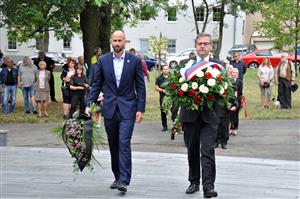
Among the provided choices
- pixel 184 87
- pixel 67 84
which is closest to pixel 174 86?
pixel 184 87

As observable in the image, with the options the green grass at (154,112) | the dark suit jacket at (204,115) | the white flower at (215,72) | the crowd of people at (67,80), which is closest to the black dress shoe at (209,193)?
the dark suit jacket at (204,115)

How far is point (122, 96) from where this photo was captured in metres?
7.73

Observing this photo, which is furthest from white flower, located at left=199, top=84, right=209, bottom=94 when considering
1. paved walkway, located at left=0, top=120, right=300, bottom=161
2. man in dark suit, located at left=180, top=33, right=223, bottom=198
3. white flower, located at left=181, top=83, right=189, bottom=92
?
paved walkway, located at left=0, top=120, right=300, bottom=161

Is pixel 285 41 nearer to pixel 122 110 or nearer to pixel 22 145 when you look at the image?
pixel 22 145

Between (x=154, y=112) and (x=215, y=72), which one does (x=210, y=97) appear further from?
(x=154, y=112)

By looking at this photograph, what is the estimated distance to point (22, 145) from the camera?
43.7 ft

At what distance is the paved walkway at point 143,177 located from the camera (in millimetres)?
7867

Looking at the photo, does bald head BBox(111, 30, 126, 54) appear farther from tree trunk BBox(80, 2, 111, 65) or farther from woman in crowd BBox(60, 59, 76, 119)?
tree trunk BBox(80, 2, 111, 65)

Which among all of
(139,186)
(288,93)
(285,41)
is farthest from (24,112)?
(285,41)

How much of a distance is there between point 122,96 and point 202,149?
117 cm

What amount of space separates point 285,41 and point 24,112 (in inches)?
905

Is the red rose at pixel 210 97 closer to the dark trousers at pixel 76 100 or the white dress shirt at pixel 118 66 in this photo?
the white dress shirt at pixel 118 66

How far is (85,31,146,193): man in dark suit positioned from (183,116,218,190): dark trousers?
67 centimetres

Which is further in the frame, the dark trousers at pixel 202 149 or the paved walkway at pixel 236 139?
the paved walkway at pixel 236 139
